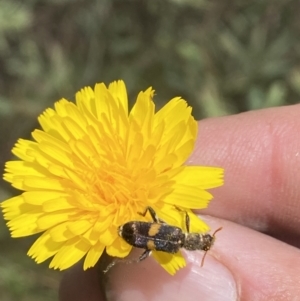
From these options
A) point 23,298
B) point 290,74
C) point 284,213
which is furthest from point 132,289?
point 290,74

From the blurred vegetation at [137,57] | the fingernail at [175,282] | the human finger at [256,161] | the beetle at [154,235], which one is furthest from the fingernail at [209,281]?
the blurred vegetation at [137,57]

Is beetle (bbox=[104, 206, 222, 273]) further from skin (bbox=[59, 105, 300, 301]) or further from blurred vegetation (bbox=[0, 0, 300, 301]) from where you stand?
blurred vegetation (bbox=[0, 0, 300, 301])

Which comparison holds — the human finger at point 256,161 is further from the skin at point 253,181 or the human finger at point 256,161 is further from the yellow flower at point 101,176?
the yellow flower at point 101,176

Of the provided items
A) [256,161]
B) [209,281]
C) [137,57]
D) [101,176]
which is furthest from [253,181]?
[137,57]

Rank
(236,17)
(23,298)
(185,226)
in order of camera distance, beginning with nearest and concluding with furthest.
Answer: (185,226) < (23,298) < (236,17)

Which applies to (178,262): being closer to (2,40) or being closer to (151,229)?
(151,229)

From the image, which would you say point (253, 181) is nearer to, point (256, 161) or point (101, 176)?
point (256, 161)

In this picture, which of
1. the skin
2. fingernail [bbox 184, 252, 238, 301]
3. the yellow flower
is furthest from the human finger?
the yellow flower
